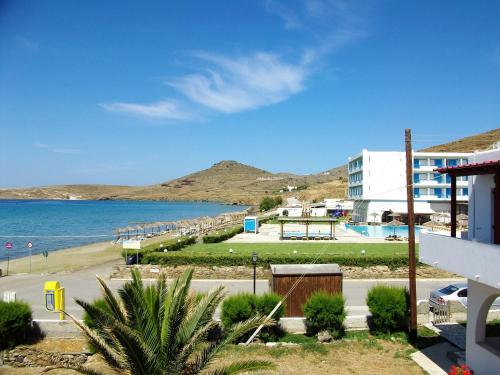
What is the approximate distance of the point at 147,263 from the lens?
85.4 feet

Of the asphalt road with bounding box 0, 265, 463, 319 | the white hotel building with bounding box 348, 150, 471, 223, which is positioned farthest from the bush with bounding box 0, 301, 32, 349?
the white hotel building with bounding box 348, 150, 471, 223

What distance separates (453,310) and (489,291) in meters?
6.74

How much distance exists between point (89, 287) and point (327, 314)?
1371 cm

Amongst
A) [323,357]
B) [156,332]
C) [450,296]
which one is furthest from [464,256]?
[450,296]

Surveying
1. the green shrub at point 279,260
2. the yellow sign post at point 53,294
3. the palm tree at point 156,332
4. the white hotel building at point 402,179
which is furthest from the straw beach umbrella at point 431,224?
the palm tree at point 156,332

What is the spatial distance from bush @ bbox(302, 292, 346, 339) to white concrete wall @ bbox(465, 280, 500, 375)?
164 inches

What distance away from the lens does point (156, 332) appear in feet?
26.9

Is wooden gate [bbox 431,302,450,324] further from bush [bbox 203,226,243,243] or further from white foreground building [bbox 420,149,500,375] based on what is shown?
bush [bbox 203,226,243,243]

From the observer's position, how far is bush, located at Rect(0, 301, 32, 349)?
14.2 m

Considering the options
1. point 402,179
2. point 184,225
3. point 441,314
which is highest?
point 402,179

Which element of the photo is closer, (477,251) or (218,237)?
(477,251)

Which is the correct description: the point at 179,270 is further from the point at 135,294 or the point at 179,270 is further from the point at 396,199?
the point at 396,199

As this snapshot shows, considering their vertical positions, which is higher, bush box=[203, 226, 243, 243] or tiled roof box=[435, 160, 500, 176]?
tiled roof box=[435, 160, 500, 176]

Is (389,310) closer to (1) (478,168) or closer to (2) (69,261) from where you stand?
(1) (478,168)
